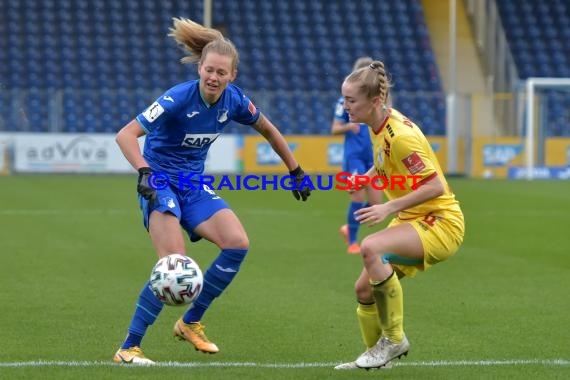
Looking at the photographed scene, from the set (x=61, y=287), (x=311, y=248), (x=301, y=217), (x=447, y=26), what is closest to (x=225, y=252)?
(x=61, y=287)

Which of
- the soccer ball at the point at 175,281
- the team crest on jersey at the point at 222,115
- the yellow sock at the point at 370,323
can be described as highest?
the team crest on jersey at the point at 222,115

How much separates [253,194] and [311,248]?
9.66 metres

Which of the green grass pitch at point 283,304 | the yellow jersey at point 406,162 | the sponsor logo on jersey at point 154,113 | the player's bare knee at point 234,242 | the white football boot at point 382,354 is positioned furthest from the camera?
the player's bare knee at point 234,242

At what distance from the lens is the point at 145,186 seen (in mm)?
6594

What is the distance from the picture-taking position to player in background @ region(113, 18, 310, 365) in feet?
22.4

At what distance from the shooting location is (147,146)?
7.28 m

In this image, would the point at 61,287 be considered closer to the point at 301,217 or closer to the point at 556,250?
the point at 556,250

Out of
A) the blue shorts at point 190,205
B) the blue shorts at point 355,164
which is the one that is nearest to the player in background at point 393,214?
the blue shorts at point 190,205

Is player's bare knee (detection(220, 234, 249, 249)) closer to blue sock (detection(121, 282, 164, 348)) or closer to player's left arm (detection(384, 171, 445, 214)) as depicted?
blue sock (detection(121, 282, 164, 348))

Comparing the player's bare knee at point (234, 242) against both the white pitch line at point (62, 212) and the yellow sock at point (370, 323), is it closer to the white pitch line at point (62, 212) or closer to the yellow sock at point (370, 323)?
the yellow sock at point (370, 323)

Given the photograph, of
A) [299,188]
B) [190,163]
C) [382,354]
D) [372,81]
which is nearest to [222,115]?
[190,163]

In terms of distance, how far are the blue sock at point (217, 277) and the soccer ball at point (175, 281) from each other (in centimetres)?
56

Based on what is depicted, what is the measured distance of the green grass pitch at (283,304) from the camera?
675cm

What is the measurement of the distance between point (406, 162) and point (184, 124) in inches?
55.8
